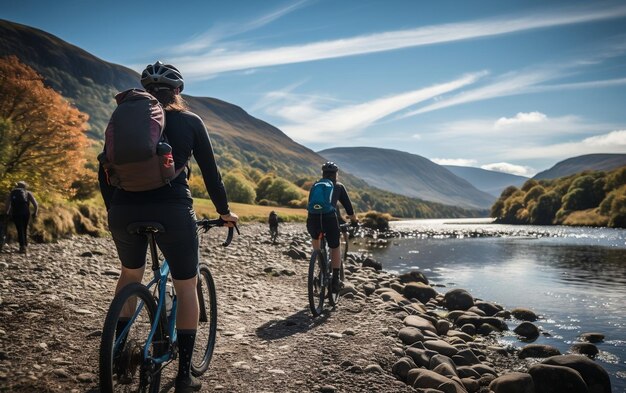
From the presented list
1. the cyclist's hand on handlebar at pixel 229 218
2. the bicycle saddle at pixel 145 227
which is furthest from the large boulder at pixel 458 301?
the bicycle saddle at pixel 145 227

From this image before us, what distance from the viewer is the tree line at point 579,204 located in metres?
86.2

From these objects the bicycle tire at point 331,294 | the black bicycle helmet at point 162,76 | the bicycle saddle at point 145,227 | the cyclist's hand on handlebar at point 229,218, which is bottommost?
the bicycle tire at point 331,294

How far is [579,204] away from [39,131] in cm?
11469

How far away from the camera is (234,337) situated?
734cm

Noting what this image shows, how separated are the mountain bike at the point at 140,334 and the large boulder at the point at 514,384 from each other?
16.1 feet

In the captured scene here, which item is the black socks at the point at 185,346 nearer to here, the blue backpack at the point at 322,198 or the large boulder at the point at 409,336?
the large boulder at the point at 409,336

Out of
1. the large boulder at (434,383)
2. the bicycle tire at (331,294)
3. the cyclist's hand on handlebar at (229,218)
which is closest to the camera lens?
the cyclist's hand on handlebar at (229,218)

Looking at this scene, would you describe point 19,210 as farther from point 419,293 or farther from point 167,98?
point 419,293

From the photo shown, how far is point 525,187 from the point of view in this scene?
138 m

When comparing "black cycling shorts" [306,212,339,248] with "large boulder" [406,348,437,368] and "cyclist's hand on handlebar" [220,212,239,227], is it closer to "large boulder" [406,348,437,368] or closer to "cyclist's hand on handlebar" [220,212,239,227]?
"large boulder" [406,348,437,368]

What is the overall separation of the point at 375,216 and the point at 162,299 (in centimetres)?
7763

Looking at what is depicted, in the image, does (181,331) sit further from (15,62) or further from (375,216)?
(375,216)

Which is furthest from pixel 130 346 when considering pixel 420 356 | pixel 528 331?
pixel 528 331

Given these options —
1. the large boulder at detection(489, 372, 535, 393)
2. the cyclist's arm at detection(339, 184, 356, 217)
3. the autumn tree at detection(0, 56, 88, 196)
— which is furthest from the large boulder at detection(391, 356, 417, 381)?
the autumn tree at detection(0, 56, 88, 196)
